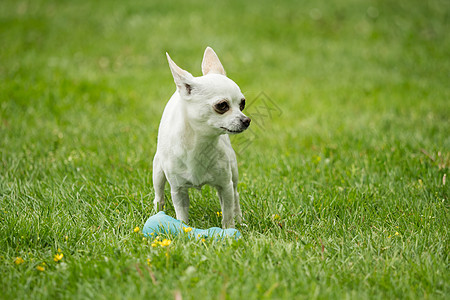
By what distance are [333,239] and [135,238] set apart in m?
1.40

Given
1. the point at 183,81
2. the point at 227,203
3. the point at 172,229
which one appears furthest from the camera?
the point at 227,203

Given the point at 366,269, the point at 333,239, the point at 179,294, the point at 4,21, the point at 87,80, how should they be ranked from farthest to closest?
the point at 4,21
the point at 87,80
the point at 333,239
the point at 366,269
the point at 179,294

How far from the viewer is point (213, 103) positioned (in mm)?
2783

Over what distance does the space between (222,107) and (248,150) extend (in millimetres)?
2528

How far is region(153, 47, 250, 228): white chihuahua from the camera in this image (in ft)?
9.20

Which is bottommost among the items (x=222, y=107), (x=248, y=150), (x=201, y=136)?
(x=248, y=150)

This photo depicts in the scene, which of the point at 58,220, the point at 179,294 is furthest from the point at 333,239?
the point at 58,220

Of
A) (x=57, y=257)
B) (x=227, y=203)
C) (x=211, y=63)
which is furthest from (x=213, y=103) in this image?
(x=57, y=257)

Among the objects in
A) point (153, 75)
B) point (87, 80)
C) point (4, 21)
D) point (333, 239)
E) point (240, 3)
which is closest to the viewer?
point (333, 239)

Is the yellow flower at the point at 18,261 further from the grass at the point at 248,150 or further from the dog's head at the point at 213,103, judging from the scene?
the dog's head at the point at 213,103

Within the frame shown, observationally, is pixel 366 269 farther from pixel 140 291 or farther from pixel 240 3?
pixel 240 3

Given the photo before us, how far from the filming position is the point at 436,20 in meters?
10.8

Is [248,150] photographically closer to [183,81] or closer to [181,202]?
[181,202]

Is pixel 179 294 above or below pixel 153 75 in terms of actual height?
below
